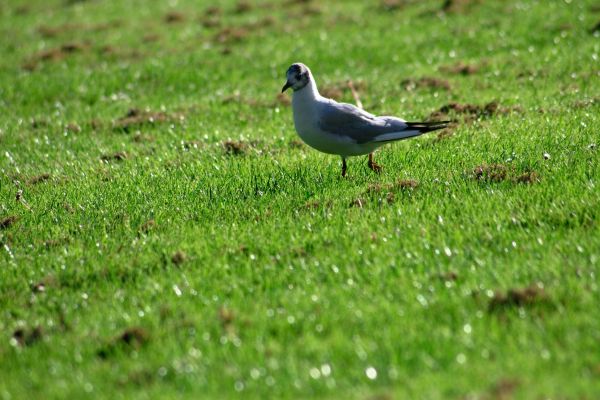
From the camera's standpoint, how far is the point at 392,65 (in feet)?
59.1

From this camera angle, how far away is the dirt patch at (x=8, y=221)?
9984mm

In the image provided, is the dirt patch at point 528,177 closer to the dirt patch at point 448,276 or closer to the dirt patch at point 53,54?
the dirt patch at point 448,276

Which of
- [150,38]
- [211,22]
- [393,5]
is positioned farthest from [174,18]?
[393,5]

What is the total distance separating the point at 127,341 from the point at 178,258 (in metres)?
1.67

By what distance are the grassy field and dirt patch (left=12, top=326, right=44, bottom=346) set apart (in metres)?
0.02

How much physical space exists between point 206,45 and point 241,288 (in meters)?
14.9

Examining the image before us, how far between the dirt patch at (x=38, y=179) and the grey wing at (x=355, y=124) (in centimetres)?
474

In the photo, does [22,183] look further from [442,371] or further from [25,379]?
[442,371]

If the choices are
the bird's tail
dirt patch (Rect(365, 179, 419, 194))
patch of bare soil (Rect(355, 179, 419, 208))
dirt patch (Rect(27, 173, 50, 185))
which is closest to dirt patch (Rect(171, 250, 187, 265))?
patch of bare soil (Rect(355, 179, 419, 208))

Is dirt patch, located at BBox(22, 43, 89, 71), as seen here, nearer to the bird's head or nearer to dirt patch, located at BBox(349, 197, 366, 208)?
the bird's head

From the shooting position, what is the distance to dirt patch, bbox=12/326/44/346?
711 cm

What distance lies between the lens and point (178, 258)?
8414 mm

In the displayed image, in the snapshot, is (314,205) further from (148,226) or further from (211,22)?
(211,22)

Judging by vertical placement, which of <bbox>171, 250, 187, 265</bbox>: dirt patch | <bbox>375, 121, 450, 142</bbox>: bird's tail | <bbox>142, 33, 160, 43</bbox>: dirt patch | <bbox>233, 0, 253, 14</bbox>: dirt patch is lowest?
<bbox>233, 0, 253, 14</bbox>: dirt patch
